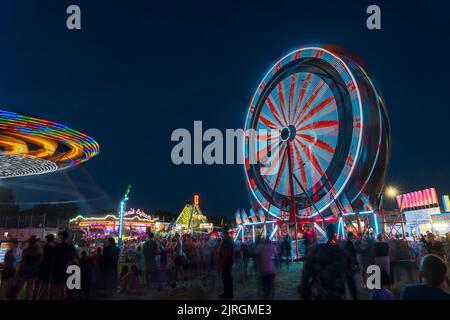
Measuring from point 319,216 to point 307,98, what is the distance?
9870mm

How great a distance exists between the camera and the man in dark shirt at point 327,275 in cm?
424

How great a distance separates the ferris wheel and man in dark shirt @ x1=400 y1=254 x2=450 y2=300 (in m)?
18.6

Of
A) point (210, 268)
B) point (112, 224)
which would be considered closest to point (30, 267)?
point (210, 268)

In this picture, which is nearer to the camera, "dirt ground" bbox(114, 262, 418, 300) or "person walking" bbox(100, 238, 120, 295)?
"dirt ground" bbox(114, 262, 418, 300)

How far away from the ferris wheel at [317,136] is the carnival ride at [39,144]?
12.9 meters

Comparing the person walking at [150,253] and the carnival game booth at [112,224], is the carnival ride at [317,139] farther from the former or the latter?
the carnival game booth at [112,224]

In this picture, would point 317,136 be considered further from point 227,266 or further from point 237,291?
point 227,266

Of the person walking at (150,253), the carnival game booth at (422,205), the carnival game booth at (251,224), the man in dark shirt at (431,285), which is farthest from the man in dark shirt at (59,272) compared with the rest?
the carnival game booth at (422,205)

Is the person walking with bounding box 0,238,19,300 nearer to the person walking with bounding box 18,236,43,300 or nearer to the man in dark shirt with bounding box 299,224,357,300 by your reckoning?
the person walking with bounding box 18,236,43,300

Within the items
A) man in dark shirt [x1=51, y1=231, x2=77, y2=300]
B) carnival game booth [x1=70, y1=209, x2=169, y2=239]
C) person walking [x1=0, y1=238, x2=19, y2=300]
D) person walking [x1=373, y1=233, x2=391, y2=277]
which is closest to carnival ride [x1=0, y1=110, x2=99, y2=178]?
person walking [x1=0, y1=238, x2=19, y2=300]

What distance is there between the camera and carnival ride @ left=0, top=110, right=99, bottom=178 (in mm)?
12617

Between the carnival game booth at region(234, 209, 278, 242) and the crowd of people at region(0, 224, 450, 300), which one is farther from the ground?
the carnival game booth at region(234, 209, 278, 242)

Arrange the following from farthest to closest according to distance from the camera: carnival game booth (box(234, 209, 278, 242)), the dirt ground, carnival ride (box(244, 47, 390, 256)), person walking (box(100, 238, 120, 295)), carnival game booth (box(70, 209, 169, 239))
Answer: carnival game booth (box(70, 209, 169, 239)) < carnival game booth (box(234, 209, 278, 242)) < carnival ride (box(244, 47, 390, 256)) < person walking (box(100, 238, 120, 295)) < the dirt ground
